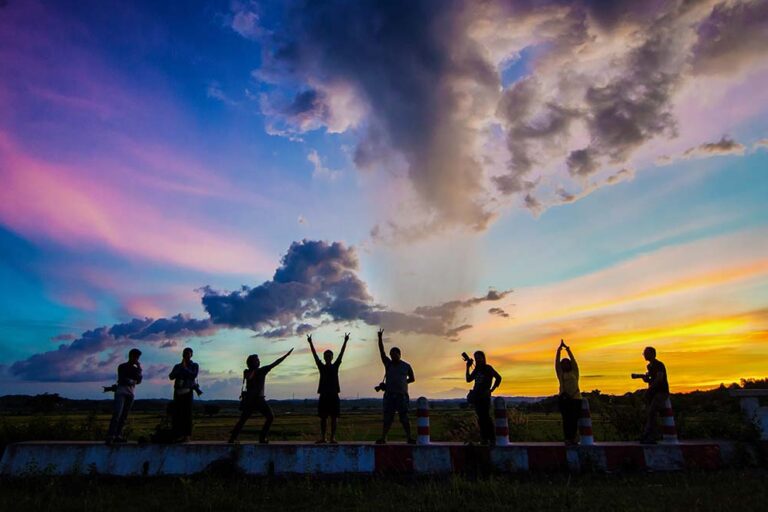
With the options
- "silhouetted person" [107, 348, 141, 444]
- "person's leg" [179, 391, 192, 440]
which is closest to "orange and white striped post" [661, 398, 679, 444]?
"person's leg" [179, 391, 192, 440]

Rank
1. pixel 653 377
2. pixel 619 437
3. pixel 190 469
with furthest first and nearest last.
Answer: pixel 619 437 < pixel 653 377 < pixel 190 469

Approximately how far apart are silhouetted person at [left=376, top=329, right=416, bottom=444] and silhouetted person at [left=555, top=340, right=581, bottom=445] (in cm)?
324

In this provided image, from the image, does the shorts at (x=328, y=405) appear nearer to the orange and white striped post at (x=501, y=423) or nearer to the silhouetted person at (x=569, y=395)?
the orange and white striped post at (x=501, y=423)

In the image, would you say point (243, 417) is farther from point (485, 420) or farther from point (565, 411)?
point (565, 411)

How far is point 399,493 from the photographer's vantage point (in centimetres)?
787

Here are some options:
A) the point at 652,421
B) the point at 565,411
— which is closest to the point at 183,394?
the point at 565,411

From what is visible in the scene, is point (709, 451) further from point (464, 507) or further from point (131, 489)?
point (131, 489)

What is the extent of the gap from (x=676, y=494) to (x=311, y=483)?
231 inches

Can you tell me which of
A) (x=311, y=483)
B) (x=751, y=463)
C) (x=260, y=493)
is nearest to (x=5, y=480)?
(x=260, y=493)

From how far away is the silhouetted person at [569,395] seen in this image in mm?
10867

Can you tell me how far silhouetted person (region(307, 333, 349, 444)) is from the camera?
35.7ft

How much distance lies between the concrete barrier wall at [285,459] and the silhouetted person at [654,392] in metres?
1.16

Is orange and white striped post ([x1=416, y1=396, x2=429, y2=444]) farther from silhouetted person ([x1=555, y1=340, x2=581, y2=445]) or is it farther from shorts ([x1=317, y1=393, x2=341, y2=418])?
silhouetted person ([x1=555, y1=340, x2=581, y2=445])

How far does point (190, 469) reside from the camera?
31.0ft
